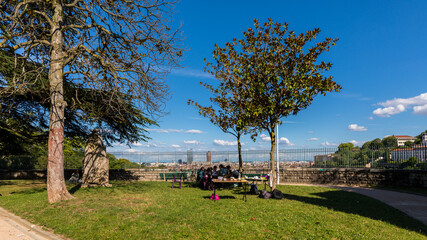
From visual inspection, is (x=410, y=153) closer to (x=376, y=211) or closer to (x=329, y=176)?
(x=329, y=176)

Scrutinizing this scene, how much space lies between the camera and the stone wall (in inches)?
640

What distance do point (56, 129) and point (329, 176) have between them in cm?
1753

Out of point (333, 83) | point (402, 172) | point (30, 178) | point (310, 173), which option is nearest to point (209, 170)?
point (333, 83)

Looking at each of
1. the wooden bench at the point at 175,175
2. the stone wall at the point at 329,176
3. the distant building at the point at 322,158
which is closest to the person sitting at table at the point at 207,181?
the wooden bench at the point at 175,175

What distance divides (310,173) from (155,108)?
13792 mm

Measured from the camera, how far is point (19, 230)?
673 centimetres

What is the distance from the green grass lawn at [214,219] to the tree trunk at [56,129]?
1.85ft

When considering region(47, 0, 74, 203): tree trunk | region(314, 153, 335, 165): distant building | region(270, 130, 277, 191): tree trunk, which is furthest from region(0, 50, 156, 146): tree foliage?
region(314, 153, 335, 165): distant building

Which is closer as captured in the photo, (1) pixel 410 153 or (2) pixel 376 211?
(2) pixel 376 211

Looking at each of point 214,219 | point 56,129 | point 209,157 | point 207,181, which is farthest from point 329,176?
point 56,129

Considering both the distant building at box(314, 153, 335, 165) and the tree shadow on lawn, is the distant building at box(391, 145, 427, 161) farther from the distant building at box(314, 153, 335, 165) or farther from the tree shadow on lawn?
the tree shadow on lawn

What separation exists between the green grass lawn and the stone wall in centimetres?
833

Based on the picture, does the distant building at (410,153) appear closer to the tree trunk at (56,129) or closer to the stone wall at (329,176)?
the stone wall at (329,176)

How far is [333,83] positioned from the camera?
40.6 feet
